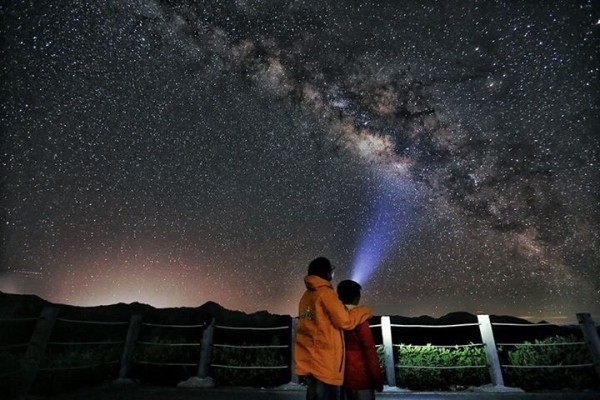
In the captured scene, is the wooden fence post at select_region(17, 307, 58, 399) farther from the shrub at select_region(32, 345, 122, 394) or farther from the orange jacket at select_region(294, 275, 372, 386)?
the orange jacket at select_region(294, 275, 372, 386)

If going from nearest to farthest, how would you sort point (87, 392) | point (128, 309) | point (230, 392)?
point (87, 392) → point (230, 392) → point (128, 309)

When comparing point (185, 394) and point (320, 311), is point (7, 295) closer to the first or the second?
point (185, 394)

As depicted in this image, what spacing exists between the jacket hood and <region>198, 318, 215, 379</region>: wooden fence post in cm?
430

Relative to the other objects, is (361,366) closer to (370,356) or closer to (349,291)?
(370,356)

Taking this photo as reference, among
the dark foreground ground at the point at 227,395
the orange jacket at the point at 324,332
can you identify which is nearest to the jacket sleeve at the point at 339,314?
the orange jacket at the point at 324,332

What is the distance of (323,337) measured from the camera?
7.22 feet

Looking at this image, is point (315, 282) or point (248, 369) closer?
point (315, 282)

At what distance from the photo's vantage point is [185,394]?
4844 mm

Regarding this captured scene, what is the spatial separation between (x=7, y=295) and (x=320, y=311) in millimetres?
32143

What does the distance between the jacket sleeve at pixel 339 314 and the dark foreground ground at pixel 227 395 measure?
3.10 m

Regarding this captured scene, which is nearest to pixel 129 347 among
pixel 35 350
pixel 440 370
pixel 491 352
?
pixel 35 350

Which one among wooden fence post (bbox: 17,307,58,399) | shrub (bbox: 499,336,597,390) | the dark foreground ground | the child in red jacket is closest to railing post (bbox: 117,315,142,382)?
the dark foreground ground

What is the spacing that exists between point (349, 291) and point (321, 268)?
294 millimetres

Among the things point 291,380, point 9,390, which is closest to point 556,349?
point 291,380
